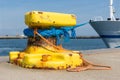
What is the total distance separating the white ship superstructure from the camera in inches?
1452

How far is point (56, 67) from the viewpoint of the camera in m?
8.54

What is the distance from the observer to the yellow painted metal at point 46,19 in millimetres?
9000

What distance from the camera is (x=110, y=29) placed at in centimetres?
3722

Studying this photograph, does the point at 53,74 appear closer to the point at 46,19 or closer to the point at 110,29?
the point at 46,19

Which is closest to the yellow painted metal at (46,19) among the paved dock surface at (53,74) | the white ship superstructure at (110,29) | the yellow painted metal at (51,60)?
the yellow painted metal at (51,60)

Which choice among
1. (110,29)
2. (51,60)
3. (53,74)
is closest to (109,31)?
(110,29)

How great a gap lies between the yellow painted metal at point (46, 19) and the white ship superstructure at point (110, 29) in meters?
27.4

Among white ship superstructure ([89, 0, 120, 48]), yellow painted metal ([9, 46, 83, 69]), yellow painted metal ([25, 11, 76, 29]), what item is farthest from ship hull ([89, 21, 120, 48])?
yellow painted metal ([9, 46, 83, 69])

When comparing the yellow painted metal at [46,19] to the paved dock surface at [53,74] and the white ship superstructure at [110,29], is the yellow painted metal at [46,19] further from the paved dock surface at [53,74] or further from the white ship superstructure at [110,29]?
the white ship superstructure at [110,29]

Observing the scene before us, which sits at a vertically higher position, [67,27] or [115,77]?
[67,27]

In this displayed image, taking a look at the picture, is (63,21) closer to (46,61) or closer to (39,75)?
(46,61)

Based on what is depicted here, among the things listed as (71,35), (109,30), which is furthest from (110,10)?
(71,35)

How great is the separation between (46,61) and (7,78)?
1600 mm

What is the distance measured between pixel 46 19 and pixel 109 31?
2896 cm
